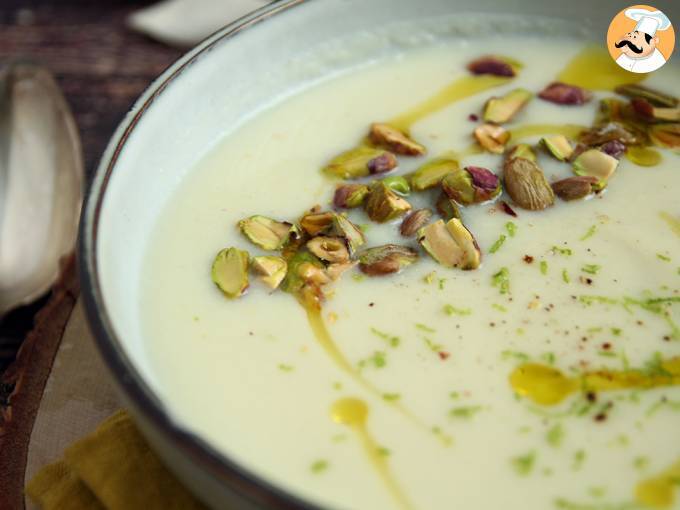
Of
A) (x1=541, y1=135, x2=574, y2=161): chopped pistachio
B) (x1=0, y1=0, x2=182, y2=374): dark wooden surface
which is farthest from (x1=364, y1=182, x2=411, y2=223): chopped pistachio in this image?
(x1=0, y1=0, x2=182, y2=374): dark wooden surface

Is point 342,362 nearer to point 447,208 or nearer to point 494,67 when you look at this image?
point 447,208

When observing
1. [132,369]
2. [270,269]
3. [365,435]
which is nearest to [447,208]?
[270,269]

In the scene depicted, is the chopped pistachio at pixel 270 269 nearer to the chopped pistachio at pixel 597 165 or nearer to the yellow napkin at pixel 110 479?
the yellow napkin at pixel 110 479

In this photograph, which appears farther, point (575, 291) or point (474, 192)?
point (474, 192)

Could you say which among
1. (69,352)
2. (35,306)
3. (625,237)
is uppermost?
(625,237)

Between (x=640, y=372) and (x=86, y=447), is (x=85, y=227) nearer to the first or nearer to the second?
(x=86, y=447)

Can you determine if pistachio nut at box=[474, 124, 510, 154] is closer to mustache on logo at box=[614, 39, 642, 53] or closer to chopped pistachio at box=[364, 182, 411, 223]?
chopped pistachio at box=[364, 182, 411, 223]

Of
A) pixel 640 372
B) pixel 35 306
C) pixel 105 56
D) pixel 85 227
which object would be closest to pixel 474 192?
pixel 640 372
